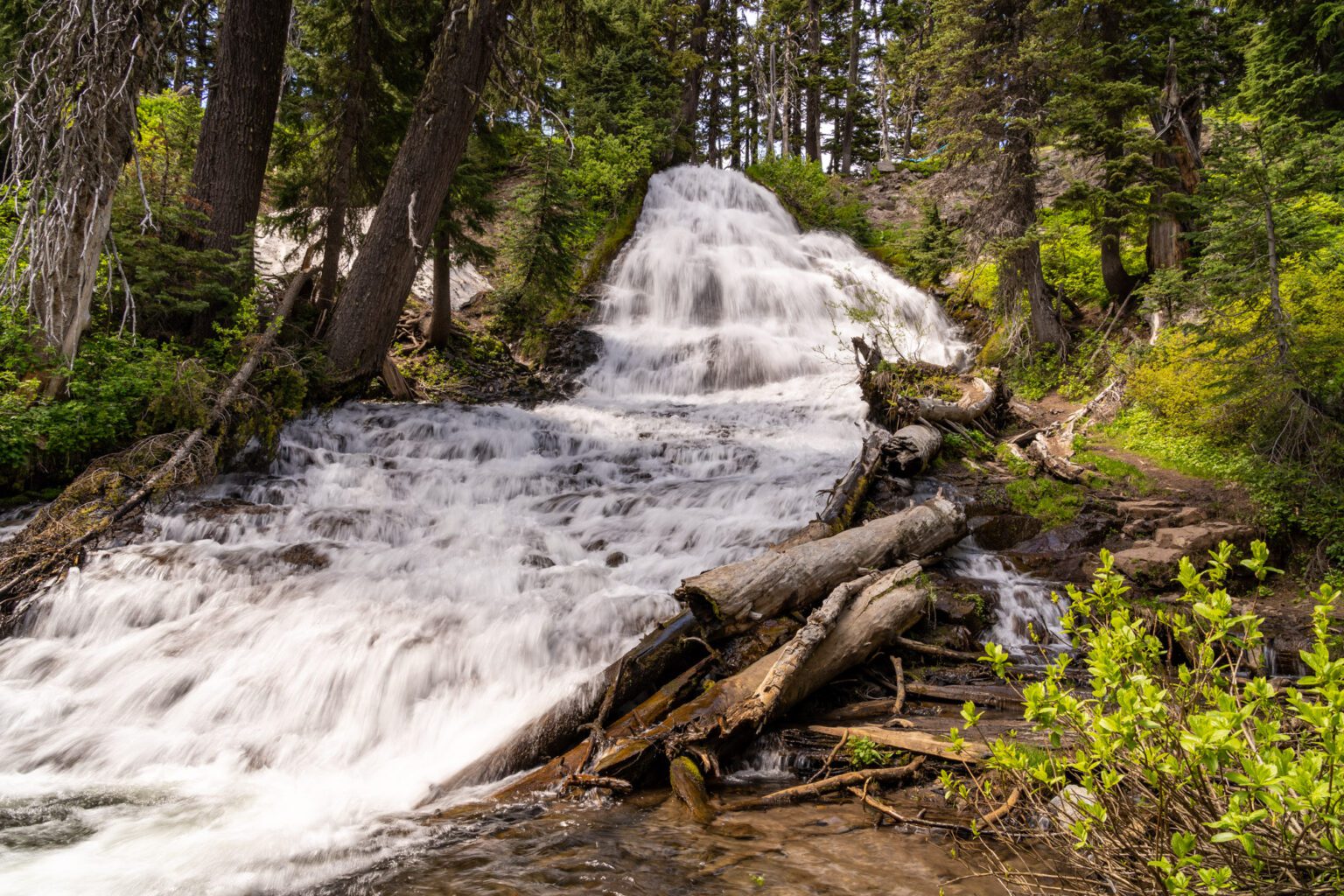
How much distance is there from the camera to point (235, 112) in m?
8.56

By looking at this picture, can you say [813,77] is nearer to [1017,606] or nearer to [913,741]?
[1017,606]

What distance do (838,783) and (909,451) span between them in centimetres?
518

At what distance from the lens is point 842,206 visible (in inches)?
930

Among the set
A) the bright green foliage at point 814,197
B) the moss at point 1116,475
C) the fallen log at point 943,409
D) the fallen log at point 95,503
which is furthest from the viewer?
the bright green foliage at point 814,197

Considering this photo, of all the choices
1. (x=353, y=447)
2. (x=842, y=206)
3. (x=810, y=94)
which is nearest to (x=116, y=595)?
(x=353, y=447)

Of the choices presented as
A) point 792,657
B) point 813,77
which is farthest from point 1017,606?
point 813,77

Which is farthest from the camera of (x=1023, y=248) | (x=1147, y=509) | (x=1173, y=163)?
(x=1023, y=248)

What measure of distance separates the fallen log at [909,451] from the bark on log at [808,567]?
1.51 metres

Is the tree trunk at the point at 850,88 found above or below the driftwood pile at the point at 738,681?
above

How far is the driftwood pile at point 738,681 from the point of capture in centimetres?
356

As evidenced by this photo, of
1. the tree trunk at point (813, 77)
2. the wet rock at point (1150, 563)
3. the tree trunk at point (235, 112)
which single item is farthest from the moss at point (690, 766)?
the tree trunk at point (813, 77)

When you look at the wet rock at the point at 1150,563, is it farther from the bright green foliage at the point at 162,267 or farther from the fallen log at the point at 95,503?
the bright green foliage at the point at 162,267

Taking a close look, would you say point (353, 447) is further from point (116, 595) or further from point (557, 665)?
point (557, 665)

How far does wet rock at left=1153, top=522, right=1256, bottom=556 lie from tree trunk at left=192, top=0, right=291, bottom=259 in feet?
34.9
